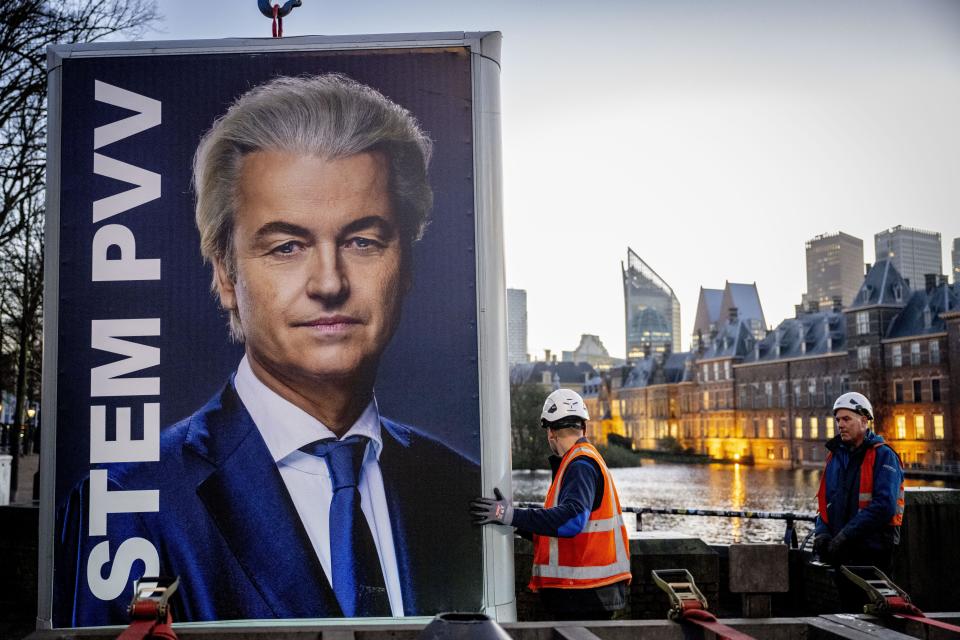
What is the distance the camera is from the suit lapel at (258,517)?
15.3ft

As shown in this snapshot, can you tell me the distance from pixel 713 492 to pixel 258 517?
2632 inches

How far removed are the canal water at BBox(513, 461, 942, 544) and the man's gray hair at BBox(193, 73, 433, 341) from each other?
26451mm

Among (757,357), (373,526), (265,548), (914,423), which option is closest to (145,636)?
(265,548)

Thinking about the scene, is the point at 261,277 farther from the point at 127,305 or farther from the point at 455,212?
the point at 455,212

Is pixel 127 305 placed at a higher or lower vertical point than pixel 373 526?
higher

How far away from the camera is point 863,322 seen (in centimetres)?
8519

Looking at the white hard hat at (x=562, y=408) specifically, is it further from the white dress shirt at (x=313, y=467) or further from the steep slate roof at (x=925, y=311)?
the steep slate roof at (x=925, y=311)

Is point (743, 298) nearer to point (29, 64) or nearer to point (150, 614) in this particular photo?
point (29, 64)

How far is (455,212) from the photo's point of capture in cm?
489

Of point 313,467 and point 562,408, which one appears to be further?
point 562,408

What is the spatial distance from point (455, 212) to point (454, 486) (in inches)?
52.3

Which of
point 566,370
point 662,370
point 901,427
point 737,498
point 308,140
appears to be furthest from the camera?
point 566,370

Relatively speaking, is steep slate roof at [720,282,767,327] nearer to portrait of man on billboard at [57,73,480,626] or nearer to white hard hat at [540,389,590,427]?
white hard hat at [540,389,590,427]

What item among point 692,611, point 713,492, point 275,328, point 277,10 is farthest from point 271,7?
point 713,492
